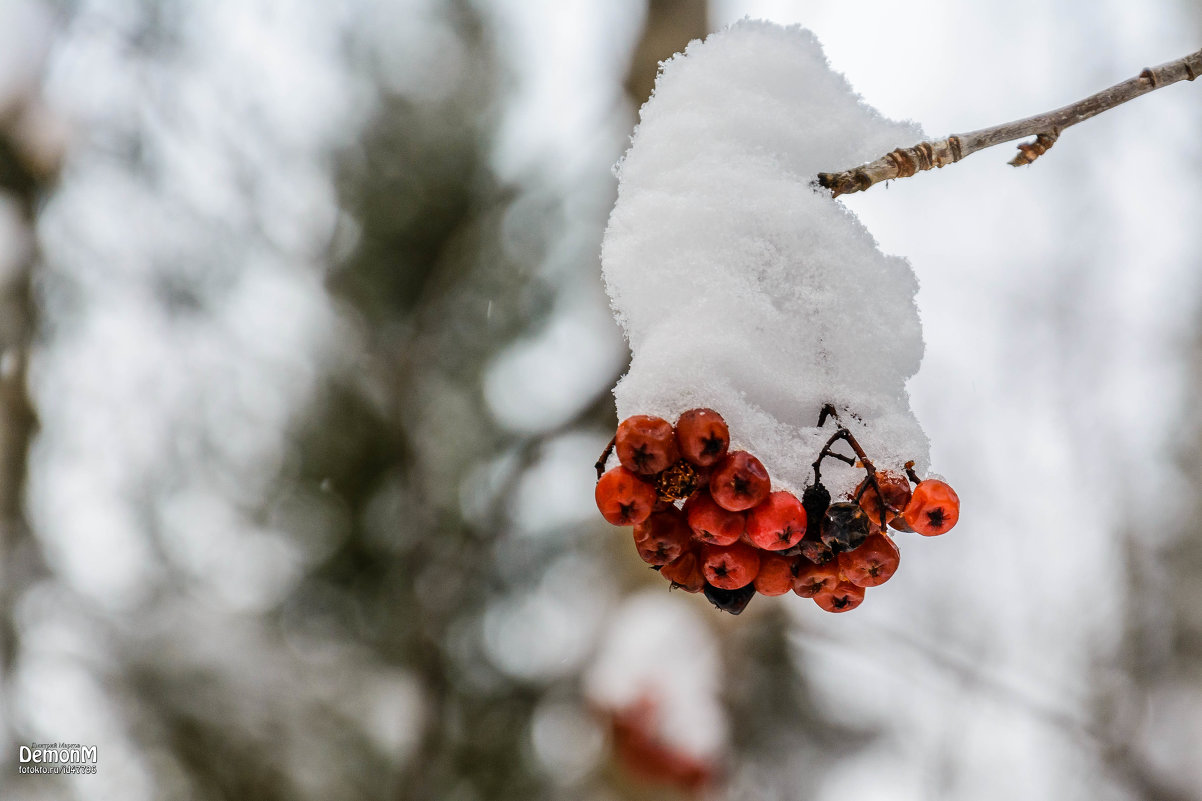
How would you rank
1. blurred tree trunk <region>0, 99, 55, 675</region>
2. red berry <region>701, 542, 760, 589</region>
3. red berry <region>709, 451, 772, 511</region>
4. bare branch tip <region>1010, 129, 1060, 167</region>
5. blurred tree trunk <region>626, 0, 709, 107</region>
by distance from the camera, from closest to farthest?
red berry <region>709, 451, 772, 511</region>
red berry <region>701, 542, 760, 589</region>
bare branch tip <region>1010, 129, 1060, 167</region>
blurred tree trunk <region>626, 0, 709, 107</region>
blurred tree trunk <region>0, 99, 55, 675</region>

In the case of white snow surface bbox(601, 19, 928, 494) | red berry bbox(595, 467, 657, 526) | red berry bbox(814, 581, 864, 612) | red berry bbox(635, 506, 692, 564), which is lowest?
red berry bbox(814, 581, 864, 612)

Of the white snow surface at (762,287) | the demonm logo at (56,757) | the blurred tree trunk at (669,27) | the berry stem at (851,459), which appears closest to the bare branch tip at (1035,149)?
the white snow surface at (762,287)

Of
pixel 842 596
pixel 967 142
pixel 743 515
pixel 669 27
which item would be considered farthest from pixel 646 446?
pixel 669 27

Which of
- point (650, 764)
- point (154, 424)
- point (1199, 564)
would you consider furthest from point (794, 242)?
point (1199, 564)

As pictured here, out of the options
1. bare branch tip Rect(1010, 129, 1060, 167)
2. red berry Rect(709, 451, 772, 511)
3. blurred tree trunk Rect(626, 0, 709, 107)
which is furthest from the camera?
blurred tree trunk Rect(626, 0, 709, 107)

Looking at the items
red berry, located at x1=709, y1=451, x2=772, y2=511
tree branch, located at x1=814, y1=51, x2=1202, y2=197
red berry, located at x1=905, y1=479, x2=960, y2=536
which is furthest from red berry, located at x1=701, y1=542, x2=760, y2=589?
tree branch, located at x1=814, y1=51, x2=1202, y2=197

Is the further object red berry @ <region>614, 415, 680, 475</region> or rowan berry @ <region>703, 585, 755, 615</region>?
rowan berry @ <region>703, 585, 755, 615</region>

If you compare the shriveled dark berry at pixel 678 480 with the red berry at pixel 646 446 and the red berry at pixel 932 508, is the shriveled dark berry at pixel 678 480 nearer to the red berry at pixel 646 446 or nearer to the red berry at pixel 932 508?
the red berry at pixel 646 446

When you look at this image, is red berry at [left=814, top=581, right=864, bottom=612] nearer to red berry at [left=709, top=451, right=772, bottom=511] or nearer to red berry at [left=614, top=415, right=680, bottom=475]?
red berry at [left=709, top=451, right=772, bottom=511]

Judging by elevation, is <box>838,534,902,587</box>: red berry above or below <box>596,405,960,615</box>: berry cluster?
below
